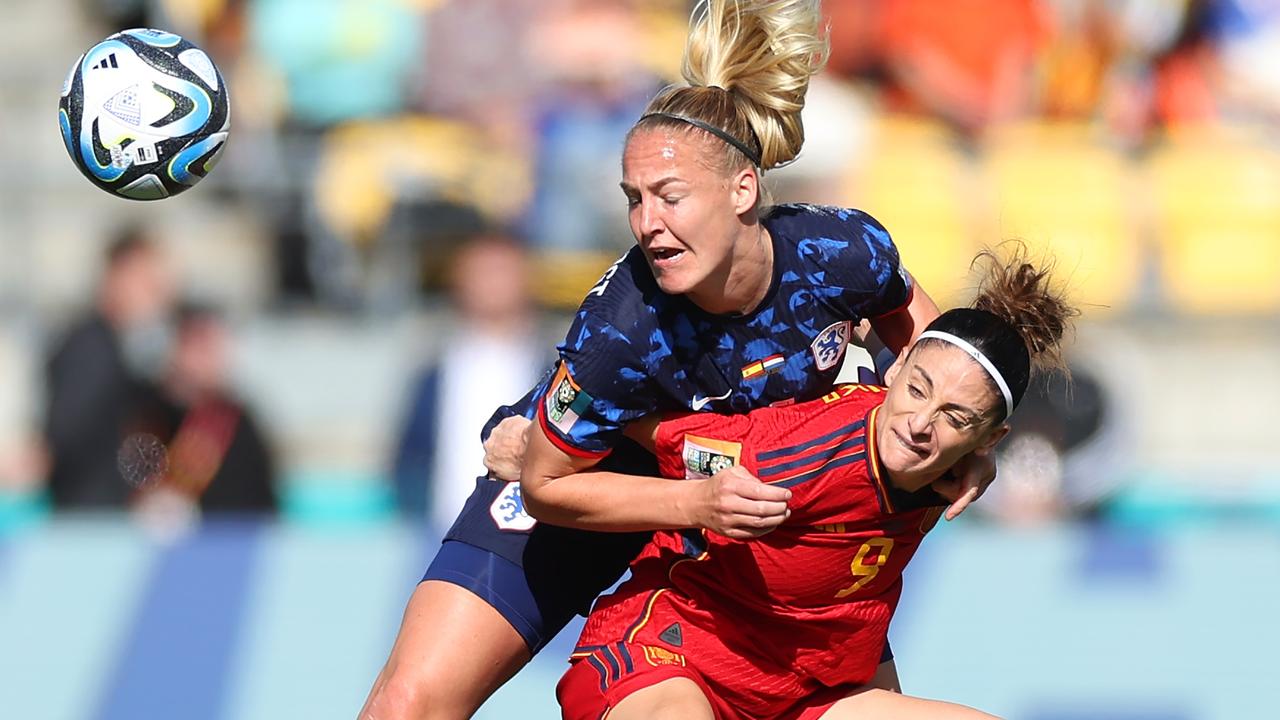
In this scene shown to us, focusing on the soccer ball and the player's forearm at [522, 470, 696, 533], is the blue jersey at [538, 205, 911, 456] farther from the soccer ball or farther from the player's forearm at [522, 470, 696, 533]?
the soccer ball

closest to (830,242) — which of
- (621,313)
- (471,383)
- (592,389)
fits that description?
(621,313)

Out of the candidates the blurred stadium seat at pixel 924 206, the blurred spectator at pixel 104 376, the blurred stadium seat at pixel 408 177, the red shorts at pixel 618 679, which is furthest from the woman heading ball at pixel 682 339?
the blurred stadium seat at pixel 924 206

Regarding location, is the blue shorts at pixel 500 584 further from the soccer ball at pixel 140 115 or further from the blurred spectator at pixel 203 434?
the blurred spectator at pixel 203 434

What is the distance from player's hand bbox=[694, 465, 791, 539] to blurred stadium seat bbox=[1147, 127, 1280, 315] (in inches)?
248

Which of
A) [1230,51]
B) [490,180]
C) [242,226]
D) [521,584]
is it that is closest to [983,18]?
[1230,51]

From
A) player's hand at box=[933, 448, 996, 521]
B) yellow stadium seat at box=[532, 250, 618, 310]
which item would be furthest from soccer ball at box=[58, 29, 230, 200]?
yellow stadium seat at box=[532, 250, 618, 310]

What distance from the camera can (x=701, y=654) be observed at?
165 inches

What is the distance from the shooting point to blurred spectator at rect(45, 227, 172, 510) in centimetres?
777

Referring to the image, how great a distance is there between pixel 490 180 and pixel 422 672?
17.1 feet

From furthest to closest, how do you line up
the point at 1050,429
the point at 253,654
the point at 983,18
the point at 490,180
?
the point at 983,18, the point at 490,180, the point at 1050,429, the point at 253,654

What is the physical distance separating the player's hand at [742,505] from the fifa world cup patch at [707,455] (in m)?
0.26

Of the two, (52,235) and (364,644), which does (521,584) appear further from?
(52,235)

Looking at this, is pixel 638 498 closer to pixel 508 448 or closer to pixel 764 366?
pixel 764 366

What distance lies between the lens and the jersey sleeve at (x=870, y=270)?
414cm
